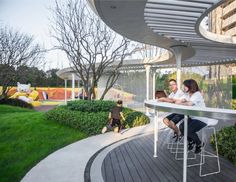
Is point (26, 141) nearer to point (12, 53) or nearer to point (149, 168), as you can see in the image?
point (149, 168)

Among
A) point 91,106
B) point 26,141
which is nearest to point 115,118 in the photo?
point 91,106

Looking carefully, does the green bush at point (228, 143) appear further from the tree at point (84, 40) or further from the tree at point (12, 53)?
the tree at point (12, 53)

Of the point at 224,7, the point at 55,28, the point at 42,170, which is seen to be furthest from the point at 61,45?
the point at 224,7

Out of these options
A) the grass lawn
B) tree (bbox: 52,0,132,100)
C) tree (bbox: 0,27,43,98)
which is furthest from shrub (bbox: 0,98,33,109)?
Result: the grass lawn

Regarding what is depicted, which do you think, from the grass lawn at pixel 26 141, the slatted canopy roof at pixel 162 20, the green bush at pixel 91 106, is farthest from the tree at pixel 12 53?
the slatted canopy roof at pixel 162 20

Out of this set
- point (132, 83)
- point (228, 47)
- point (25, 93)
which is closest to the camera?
point (228, 47)

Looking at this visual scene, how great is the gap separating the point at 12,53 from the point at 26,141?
1397 cm

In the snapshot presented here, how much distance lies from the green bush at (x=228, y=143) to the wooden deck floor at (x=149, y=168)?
142 mm

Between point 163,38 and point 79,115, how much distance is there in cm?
406

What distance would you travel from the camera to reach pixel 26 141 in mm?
8539

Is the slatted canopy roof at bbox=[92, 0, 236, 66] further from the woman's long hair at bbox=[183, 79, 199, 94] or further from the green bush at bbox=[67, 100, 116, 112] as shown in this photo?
the green bush at bbox=[67, 100, 116, 112]

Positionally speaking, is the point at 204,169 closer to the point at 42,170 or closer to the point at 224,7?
the point at 42,170

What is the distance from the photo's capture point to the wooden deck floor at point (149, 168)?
4898 mm

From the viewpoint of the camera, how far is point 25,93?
2983cm
